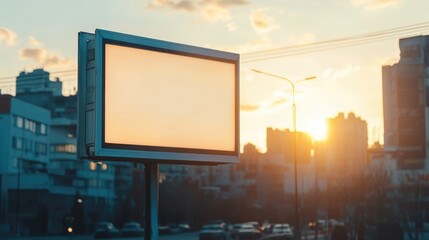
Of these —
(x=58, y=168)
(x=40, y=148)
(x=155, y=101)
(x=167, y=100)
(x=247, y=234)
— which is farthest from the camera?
(x=58, y=168)

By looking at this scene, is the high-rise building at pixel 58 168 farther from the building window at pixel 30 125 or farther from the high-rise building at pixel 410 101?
the high-rise building at pixel 410 101

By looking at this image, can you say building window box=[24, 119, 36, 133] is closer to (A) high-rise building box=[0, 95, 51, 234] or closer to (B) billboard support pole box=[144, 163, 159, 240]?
(A) high-rise building box=[0, 95, 51, 234]

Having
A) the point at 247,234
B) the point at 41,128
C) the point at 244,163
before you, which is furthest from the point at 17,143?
the point at 244,163

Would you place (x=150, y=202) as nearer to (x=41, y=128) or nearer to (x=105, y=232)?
(x=105, y=232)

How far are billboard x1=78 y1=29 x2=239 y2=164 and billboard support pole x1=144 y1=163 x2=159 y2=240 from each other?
0.51m

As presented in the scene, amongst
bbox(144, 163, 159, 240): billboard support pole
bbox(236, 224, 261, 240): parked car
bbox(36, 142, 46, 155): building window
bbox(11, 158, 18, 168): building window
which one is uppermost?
Answer: bbox(36, 142, 46, 155): building window

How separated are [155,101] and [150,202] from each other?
195 centimetres

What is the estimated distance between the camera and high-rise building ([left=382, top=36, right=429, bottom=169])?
13775 cm

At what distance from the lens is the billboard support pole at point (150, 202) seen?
50.9 feet

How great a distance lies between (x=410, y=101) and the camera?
14212 centimetres

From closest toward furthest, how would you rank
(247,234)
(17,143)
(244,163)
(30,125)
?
(247,234) < (17,143) < (30,125) < (244,163)

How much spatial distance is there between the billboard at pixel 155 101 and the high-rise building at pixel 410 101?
399ft

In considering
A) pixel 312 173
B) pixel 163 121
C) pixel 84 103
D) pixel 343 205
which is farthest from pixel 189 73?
pixel 312 173

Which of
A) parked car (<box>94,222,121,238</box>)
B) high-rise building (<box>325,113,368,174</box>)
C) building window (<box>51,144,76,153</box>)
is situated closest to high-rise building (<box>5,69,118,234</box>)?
building window (<box>51,144,76,153</box>)
